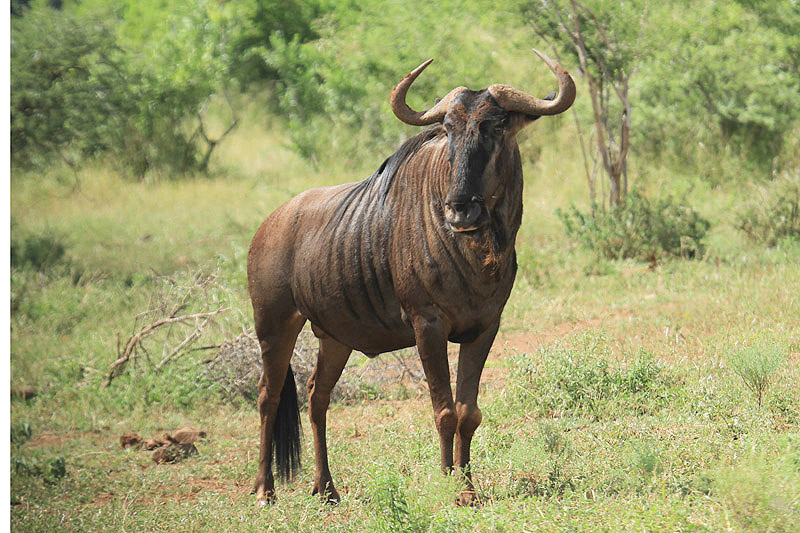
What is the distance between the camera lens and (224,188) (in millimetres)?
16109

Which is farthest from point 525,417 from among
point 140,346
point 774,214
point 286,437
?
point 774,214

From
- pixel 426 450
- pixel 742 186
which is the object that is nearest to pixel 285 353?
pixel 426 450

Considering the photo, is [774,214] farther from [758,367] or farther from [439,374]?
[439,374]

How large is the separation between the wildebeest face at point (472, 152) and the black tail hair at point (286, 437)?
199cm

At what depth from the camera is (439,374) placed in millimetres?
4281

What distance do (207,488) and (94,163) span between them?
520 inches

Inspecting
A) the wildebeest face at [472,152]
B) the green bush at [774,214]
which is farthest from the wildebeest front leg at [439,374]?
the green bush at [774,214]

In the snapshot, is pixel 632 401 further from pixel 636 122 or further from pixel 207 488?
pixel 636 122

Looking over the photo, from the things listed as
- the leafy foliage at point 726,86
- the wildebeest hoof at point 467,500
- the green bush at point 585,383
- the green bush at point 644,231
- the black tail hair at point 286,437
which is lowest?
the black tail hair at point 286,437

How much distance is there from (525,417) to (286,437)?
1.55 m

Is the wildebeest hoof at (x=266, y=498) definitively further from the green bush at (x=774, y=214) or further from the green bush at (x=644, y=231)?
the green bush at (x=774, y=214)

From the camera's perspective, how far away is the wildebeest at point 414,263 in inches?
157

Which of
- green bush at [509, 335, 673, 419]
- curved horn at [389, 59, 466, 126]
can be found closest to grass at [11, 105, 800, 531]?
green bush at [509, 335, 673, 419]

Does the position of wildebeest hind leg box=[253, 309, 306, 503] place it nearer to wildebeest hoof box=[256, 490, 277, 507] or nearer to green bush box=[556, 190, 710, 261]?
wildebeest hoof box=[256, 490, 277, 507]
